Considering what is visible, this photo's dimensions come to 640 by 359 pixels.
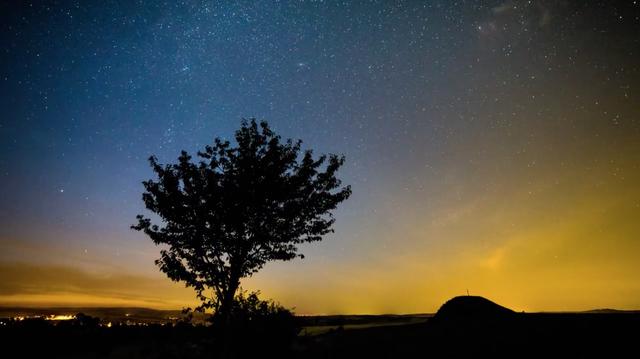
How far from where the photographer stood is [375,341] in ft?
40.7

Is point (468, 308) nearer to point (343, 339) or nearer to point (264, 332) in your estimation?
point (343, 339)

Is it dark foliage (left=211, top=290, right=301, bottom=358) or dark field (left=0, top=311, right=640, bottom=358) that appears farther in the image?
dark foliage (left=211, top=290, right=301, bottom=358)

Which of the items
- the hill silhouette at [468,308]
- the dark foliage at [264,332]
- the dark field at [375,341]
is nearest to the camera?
the dark field at [375,341]

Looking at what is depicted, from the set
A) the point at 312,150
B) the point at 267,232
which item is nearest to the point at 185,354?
the point at 267,232

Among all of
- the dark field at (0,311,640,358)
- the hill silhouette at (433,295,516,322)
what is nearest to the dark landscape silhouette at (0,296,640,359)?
the dark field at (0,311,640,358)

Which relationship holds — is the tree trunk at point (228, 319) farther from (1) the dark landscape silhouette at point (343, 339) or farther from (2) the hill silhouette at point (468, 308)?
(2) the hill silhouette at point (468, 308)

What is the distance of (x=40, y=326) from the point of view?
14.1 metres

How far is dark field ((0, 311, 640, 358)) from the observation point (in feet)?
29.3

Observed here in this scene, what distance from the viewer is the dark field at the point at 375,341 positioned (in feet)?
29.3

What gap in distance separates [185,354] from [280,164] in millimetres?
9139

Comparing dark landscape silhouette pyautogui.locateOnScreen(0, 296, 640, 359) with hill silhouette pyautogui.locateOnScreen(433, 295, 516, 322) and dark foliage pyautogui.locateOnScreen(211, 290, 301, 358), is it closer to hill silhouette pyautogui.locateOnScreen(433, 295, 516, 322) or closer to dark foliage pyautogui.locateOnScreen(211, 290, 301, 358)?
dark foliage pyautogui.locateOnScreen(211, 290, 301, 358)

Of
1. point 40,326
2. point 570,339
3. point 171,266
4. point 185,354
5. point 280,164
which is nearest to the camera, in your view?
point 570,339

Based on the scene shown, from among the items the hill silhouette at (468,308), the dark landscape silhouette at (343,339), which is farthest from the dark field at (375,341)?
the hill silhouette at (468,308)

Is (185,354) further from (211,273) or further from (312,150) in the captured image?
A: (312,150)
